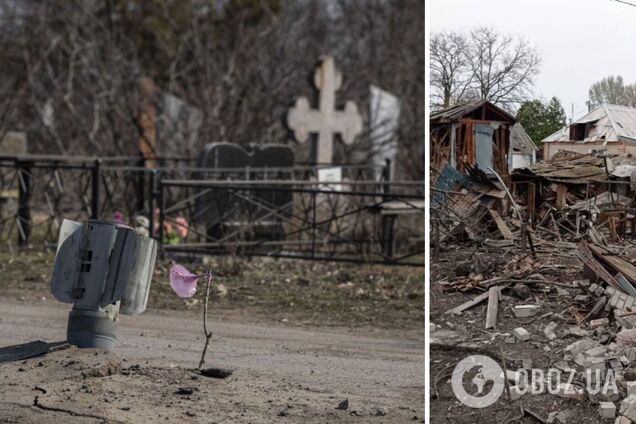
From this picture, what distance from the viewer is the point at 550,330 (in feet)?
13.5

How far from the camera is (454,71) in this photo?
4.07 meters

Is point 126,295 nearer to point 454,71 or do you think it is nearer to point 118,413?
point 118,413

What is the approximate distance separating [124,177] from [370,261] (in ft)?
15.3

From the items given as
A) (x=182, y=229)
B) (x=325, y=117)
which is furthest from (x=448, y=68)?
(x=325, y=117)

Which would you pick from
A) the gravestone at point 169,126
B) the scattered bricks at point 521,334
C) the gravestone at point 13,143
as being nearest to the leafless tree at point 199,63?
the gravestone at point 169,126

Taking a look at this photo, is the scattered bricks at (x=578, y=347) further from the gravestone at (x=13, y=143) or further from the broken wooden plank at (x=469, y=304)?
the gravestone at (x=13, y=143)

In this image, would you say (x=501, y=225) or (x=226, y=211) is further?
(x=226, y=211)

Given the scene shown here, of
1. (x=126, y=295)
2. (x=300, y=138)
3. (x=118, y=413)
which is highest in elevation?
(x=300, y=138)

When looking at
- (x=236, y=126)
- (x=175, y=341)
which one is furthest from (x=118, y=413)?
(x=236, y=126)

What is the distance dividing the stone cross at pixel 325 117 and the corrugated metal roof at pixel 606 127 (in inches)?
533

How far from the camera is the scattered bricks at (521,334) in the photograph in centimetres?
405

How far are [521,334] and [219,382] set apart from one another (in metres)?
2.61

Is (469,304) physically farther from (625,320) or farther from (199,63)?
(199,63)

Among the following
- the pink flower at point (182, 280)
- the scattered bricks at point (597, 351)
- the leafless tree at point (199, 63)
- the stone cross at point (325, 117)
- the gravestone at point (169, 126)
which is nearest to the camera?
the scattered bricks at point (597, 351)
